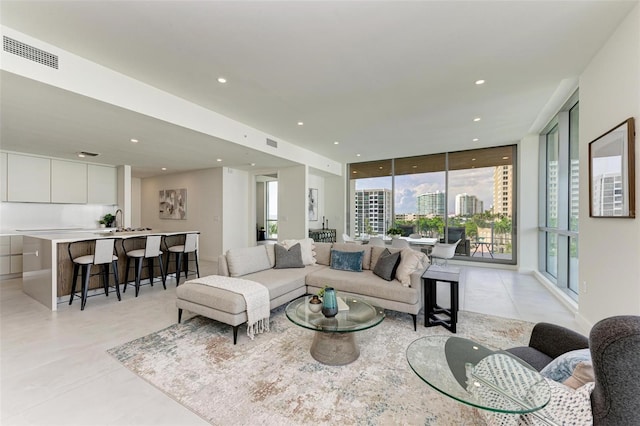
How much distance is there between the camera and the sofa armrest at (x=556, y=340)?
5.13ft

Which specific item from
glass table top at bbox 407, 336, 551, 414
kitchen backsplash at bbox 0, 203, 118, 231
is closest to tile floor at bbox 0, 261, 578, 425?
glass table top at bbox 407, 336, 551, 414

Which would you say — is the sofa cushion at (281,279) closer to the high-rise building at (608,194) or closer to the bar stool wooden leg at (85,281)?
the bar stool wooden leg at (85,281)

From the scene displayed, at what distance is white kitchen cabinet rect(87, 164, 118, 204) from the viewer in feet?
20.9

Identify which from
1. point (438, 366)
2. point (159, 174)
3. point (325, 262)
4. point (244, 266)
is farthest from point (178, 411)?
point (159, 174)

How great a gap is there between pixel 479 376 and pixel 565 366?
40 centimetres

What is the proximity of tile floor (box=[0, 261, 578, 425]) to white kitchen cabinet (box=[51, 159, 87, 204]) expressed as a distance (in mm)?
2175

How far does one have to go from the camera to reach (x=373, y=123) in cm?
477

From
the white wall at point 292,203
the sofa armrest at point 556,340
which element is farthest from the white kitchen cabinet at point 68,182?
the sofa armrest at point 556,340

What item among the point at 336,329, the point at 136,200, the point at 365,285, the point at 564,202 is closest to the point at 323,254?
the point at 365,285

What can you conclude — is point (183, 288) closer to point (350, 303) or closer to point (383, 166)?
point (350, 303)

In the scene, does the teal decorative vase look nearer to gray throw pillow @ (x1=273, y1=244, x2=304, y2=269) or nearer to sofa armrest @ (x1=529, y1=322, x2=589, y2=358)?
sofa armrest @ (x1=529, y1=322, x2=589, y2=358)

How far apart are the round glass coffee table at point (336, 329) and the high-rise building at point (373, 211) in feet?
18.7

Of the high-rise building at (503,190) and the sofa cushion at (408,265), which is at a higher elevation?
the high-rise building at (503,190)

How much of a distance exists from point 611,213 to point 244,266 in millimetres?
3964
